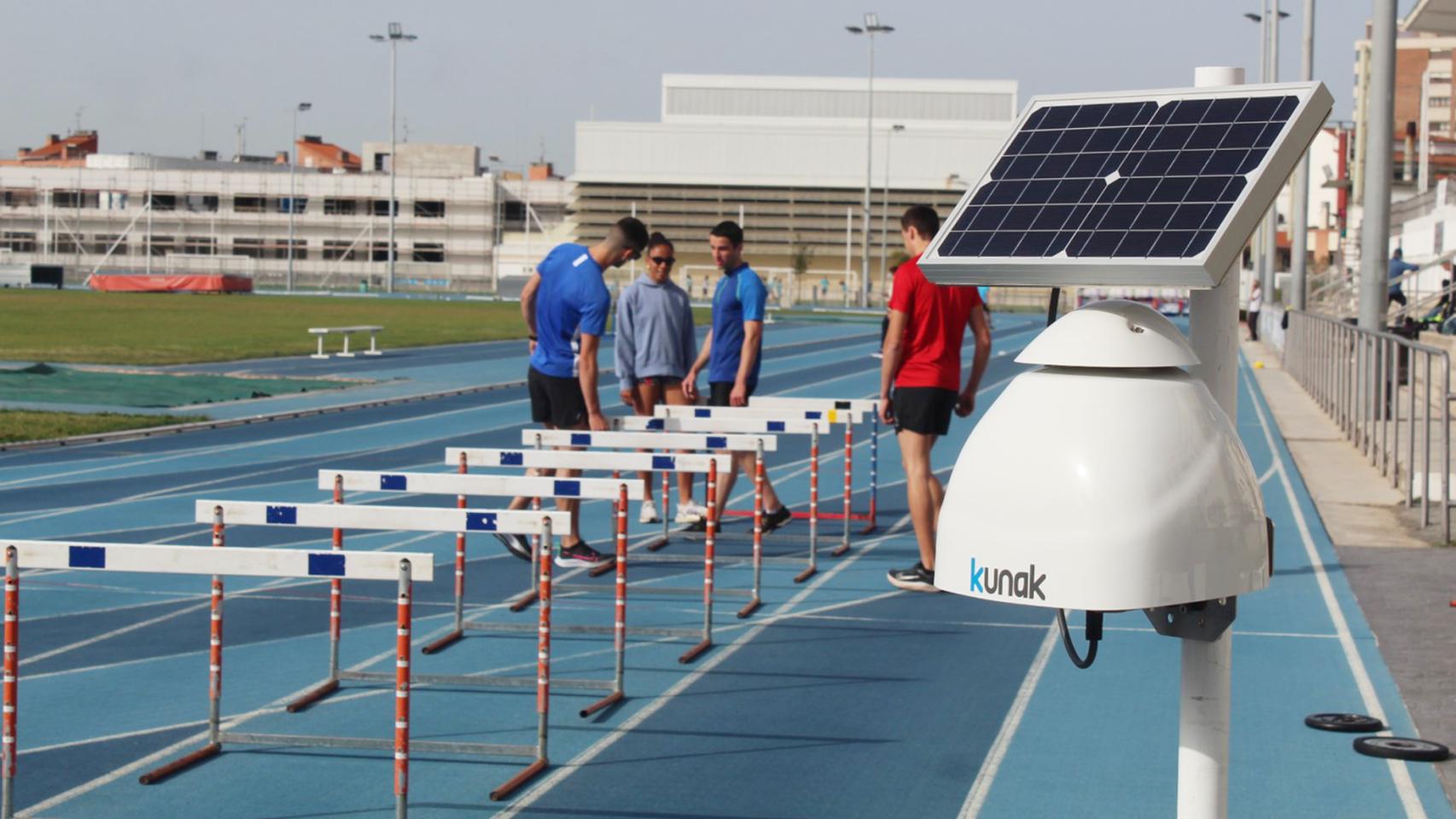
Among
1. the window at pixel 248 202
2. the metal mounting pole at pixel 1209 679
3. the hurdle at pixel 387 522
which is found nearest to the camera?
the metal mounting pole at pixel 1209 679

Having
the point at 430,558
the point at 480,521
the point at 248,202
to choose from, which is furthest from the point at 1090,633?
the point at 248,202

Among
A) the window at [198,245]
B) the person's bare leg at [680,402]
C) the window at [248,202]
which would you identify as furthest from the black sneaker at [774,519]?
the window at [248,202]

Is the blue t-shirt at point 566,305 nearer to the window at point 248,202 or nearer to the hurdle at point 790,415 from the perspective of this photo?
the hurdle at point 790,415

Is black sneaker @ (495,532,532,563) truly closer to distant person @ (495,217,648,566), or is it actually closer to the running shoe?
distant person @ (495,217,648,566)

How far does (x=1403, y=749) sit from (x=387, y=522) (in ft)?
13.4

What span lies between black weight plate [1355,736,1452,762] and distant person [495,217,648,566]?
17.8 ft

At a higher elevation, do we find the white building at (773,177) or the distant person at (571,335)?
the white building at (773,177)

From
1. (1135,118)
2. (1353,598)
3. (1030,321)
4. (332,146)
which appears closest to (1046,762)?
(1135,118)

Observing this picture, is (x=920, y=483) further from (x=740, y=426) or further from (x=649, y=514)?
(x=649, y=514)

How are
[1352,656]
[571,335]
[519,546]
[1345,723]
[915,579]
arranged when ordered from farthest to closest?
[571,335]
[519,546]
[915,579]
[1352,656]
[1345,723]

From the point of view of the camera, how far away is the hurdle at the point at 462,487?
27.3 feet

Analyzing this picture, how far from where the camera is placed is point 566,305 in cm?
1191

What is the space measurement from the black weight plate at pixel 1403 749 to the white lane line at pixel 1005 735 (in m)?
1.37

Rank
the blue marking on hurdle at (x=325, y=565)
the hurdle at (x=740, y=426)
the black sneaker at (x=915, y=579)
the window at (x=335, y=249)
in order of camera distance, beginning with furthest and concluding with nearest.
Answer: the window at (x=335, y=249) < the hurdle at (x=740, y=426) < the black sneaker at (x=915, y=579) < the blue marking on hurdle at (x=325, y=565)
